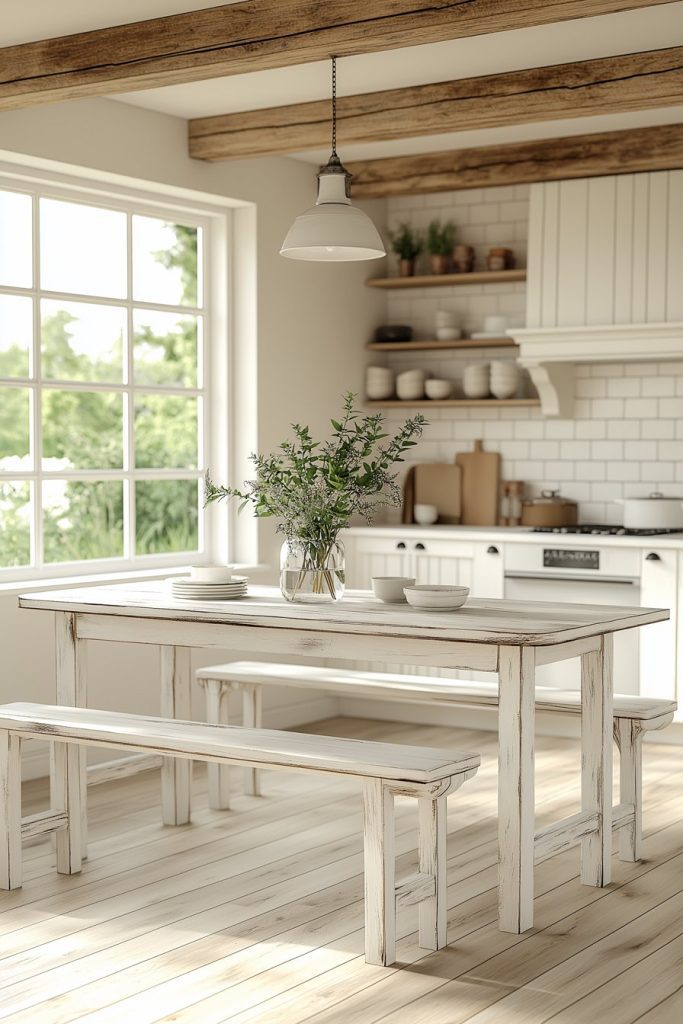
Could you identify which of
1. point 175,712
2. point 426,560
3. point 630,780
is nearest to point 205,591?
point 175,712

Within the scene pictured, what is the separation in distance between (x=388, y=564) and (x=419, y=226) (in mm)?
1971

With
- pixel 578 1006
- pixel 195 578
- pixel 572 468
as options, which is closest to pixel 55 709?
pixel 195 578

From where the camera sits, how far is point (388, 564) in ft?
22.8

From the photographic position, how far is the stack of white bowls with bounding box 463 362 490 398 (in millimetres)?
7133

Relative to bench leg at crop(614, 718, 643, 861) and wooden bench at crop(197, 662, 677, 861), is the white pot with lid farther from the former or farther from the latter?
bench leg at crop(614, 718, 643, 861)

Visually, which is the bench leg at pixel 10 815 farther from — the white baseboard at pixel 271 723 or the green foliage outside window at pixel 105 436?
the green foliage outside window at pixel 105 436

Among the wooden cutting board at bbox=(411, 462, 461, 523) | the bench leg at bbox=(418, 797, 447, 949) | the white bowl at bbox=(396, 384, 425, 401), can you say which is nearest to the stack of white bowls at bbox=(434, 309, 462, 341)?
the white bowl at bbox=(396, 384, 425, 401)

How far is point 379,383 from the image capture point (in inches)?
292

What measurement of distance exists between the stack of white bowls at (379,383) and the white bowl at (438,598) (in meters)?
3.46

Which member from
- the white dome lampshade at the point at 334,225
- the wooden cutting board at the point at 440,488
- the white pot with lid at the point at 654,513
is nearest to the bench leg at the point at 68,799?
the white dome lampshade at the point at 334,225

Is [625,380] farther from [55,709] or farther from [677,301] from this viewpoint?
[55,709]

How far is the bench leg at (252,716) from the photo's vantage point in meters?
5.26

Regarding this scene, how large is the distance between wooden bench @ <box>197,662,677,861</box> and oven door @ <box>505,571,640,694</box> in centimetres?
123

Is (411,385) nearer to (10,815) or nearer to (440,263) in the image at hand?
(440,263)
